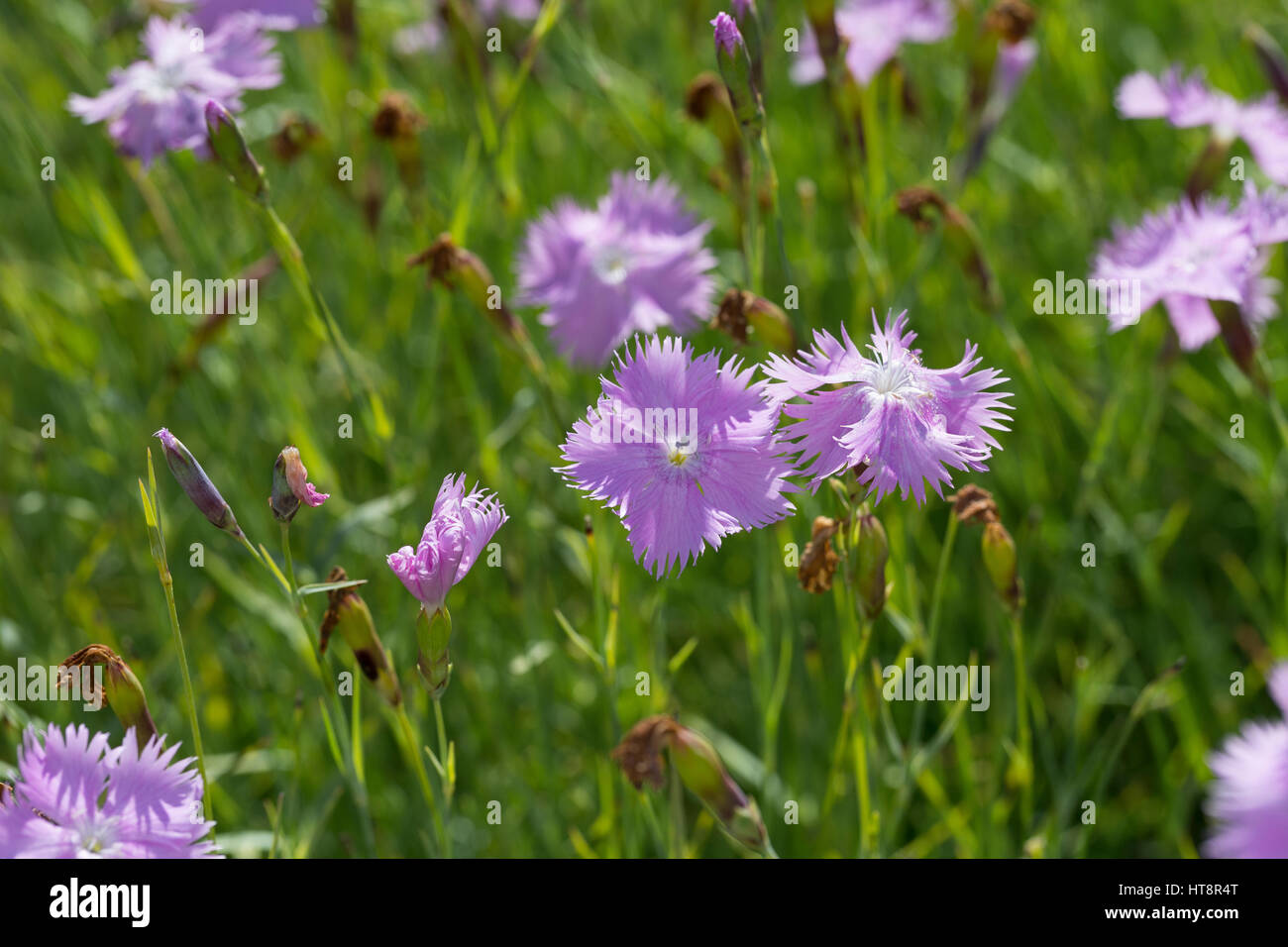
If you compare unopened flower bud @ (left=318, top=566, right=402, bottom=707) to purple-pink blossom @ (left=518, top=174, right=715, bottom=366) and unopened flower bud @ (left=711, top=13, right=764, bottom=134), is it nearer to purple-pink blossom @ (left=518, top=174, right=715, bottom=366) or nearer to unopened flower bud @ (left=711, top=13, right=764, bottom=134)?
purple-pink blossom @ (left=518, top=174, right=715, bottom=366)

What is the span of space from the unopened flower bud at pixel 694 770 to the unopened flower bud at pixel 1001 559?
414 millimetres

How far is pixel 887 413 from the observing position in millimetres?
1108

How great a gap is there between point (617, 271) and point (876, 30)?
734 millimetres

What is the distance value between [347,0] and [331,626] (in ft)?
4.10

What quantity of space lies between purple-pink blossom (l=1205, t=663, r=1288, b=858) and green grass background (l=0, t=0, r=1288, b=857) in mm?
498

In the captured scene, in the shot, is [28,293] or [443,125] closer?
[28,293]

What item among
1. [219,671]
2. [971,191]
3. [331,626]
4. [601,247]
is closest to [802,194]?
[601,247]

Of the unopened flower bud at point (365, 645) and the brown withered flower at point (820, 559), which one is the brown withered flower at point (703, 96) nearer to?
the brown withered flower at point (820, 559)

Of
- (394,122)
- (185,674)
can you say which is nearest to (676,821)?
(185,674)

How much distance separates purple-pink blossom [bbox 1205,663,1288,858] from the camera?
874 millimetres

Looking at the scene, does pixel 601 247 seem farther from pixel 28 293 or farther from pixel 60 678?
pixel 28 293

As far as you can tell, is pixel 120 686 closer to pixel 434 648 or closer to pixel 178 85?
pixel 434 648

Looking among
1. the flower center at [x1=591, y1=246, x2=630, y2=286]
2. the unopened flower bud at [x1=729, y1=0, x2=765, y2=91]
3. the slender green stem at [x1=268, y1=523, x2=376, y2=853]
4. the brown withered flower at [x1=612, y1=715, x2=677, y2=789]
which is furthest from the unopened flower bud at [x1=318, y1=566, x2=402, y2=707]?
the unopened flower bud at [x1=729, y1=0, x2=765, y2=91]

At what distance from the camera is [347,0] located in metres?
1.97
